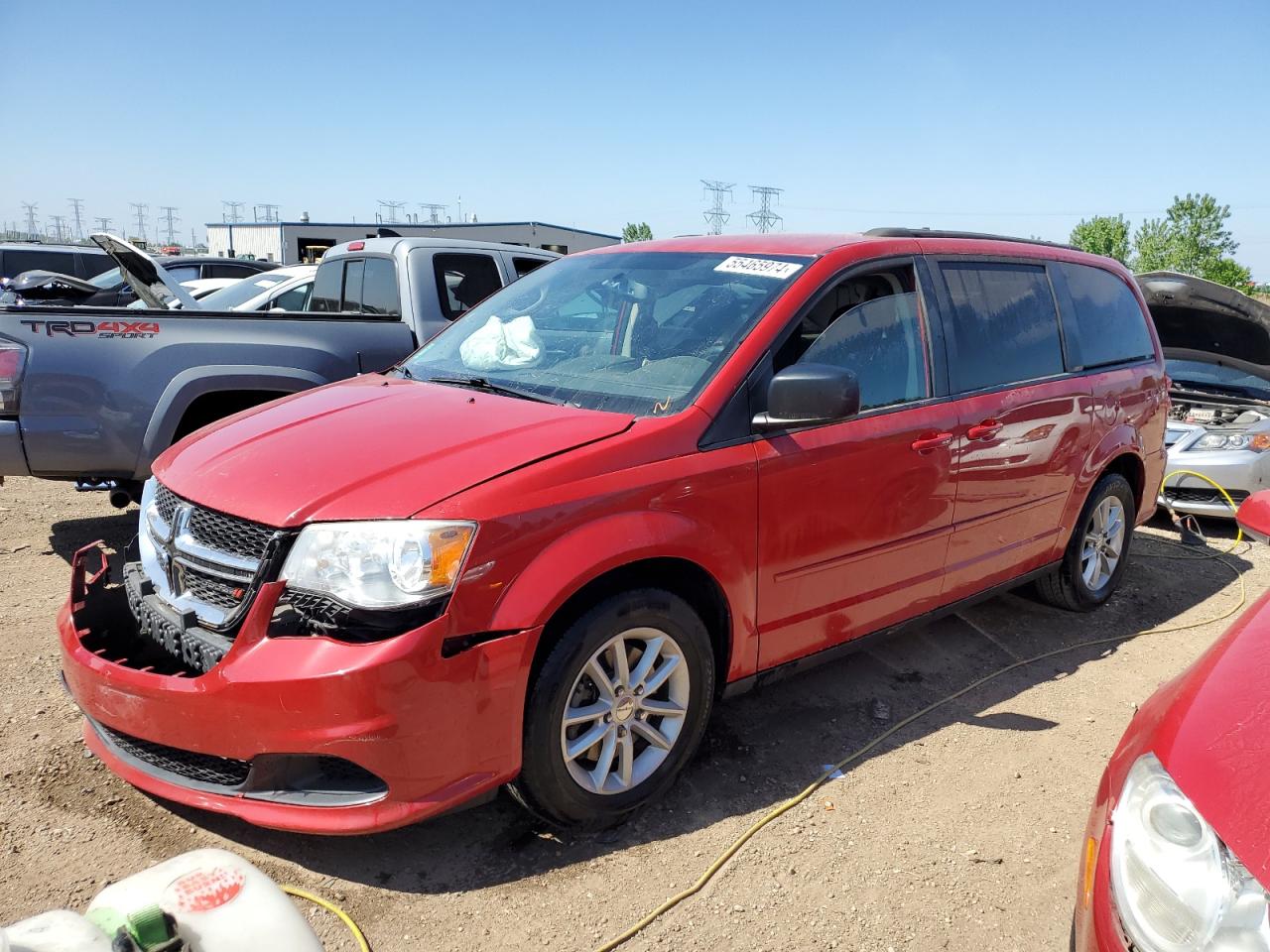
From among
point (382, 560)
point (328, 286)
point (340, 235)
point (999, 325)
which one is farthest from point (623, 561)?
point (340, 235)

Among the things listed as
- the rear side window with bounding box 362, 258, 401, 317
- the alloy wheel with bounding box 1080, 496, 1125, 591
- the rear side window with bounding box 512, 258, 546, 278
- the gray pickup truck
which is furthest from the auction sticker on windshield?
the rear side window with bounding box 512, 258, 546, 278

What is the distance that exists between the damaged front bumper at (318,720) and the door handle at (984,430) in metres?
2.19

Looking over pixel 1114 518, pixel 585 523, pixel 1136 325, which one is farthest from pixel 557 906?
pixel 1136 325

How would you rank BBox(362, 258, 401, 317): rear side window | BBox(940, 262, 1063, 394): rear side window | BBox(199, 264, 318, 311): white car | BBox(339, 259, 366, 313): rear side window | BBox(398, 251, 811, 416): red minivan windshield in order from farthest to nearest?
BBox(199, 264, 318, 311): white car < BBox(339, 259, 366, 313): rear side window < BBox(362, 258, 401, 317): rear side window < BBox(940, 262, 1063, 394): rear side window < BBox(398, 251, 811, 416): red minivan windshield

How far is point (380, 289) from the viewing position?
7016 mm

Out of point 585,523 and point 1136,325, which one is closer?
point 585,523

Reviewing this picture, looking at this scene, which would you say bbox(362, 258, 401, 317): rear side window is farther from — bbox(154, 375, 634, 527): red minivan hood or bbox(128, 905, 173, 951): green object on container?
bbox(128, 905, 173, 951): green object on container

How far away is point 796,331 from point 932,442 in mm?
797

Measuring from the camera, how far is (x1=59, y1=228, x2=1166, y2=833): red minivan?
2.45m

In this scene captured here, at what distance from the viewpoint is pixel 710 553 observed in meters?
2.95

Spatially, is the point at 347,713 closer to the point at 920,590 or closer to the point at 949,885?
the point at 949,885

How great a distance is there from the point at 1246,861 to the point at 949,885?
1.37 meters

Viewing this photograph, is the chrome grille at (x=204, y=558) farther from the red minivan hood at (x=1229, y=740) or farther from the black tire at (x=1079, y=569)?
the black tire at (x=1079, y=569)

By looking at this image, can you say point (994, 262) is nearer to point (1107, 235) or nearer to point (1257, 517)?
point (1257, 517)
